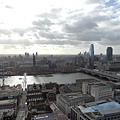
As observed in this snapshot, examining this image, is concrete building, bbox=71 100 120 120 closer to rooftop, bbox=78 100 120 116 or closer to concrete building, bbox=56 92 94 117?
rooftop, bbox=78 100 120 116

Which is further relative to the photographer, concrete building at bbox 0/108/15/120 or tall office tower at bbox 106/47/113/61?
tall office tower at bbox 106/47/113/61

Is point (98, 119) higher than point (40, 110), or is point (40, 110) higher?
point (98, 119)

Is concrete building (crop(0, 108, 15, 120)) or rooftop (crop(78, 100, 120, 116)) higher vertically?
rooftop (crop(78, 100, 120, 116))

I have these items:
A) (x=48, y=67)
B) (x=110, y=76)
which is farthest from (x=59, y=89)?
(x=48, y=67)

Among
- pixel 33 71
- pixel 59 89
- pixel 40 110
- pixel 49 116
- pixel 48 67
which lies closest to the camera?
pixel 49 116

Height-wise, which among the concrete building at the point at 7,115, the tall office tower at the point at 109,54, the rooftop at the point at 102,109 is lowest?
the concrete building at the point at 7,115

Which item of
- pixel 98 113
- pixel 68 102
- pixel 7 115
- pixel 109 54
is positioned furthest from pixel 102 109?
pixel 109 54

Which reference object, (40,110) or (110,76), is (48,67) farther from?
(40,110)

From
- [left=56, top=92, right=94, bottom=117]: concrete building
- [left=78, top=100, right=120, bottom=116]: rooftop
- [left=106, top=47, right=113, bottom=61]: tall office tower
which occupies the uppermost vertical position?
[left=106, top=47, right=113, bottom=61]: tall office tower

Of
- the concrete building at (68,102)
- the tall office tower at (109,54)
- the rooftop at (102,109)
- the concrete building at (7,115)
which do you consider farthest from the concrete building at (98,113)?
the tall office tower at (109,54)

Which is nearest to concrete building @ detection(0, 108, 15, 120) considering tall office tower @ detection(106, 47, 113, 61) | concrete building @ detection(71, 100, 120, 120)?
concrete building @ detection(71, 100, 120, 120)

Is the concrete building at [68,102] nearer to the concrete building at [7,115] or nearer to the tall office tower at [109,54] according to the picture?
the concrete building at [7,115]
